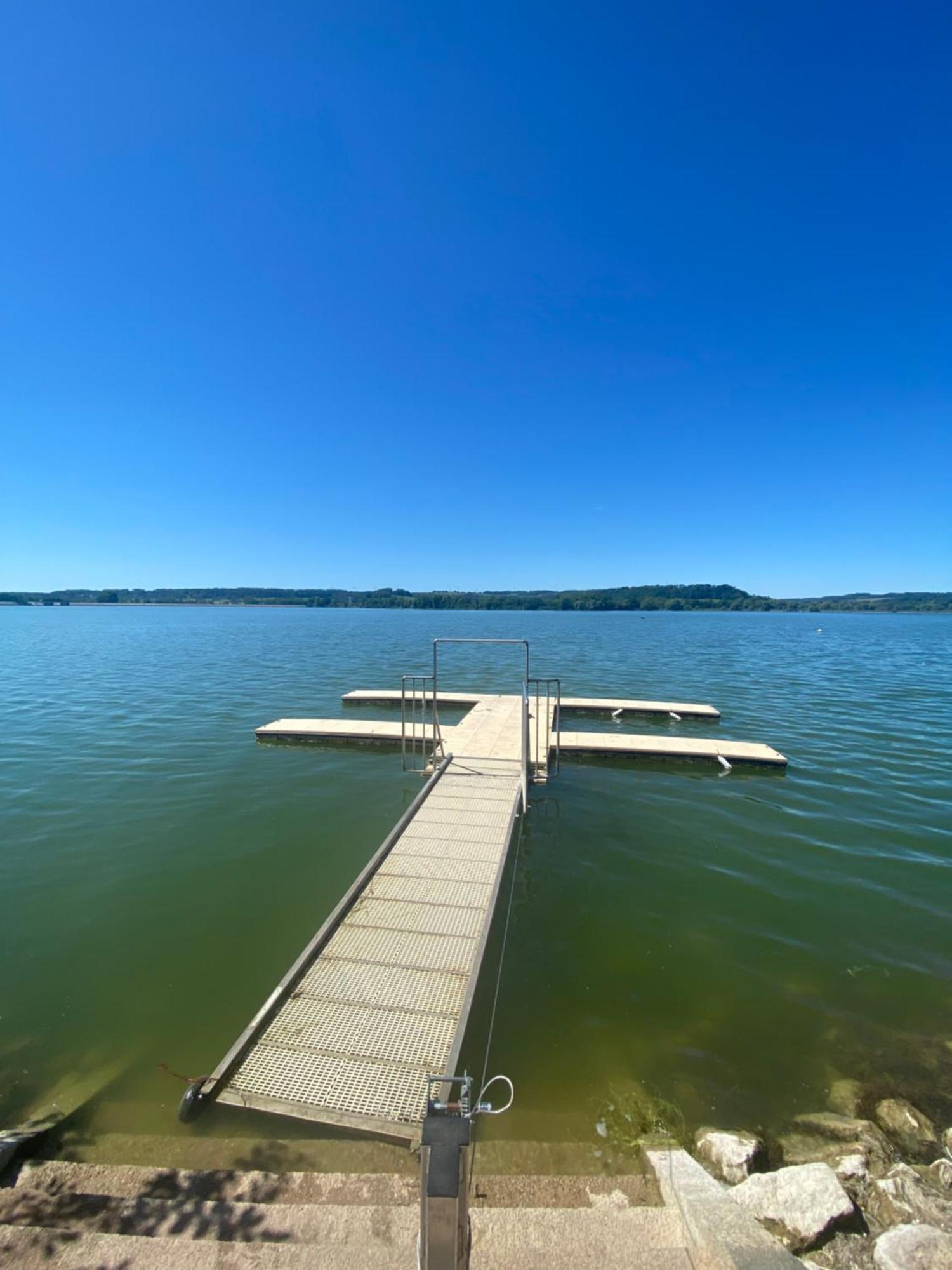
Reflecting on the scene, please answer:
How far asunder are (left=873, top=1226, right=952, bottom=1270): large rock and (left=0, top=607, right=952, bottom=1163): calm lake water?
1.25 m

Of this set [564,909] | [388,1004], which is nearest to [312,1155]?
[388,1004]

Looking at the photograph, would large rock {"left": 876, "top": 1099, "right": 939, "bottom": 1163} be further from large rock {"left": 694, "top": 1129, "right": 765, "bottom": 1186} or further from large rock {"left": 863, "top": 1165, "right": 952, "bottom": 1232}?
large rock {"left": 694, "top": 1129, "right": 765, "bottom": 1186}

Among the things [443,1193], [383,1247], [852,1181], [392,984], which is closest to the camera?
[443,1193]

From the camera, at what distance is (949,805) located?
9.73 meters

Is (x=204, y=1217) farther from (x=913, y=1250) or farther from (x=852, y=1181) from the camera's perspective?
(x=852, y=1181)

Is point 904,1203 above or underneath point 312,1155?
above

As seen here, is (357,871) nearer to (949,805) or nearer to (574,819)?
(574,819)

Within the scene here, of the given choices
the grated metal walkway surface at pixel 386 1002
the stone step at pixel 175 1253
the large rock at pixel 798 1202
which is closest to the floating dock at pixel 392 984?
the grated metal walkway surface at pixel 386 1002

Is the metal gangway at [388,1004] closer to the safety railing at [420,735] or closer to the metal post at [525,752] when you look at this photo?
the metal post at [525,752]

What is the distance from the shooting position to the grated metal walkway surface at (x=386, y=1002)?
12.4 ft

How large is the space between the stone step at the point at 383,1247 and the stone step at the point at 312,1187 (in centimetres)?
35

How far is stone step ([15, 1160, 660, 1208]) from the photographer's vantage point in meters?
3.16

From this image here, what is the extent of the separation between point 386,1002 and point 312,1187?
4.51 feet

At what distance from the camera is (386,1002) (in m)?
4.55
